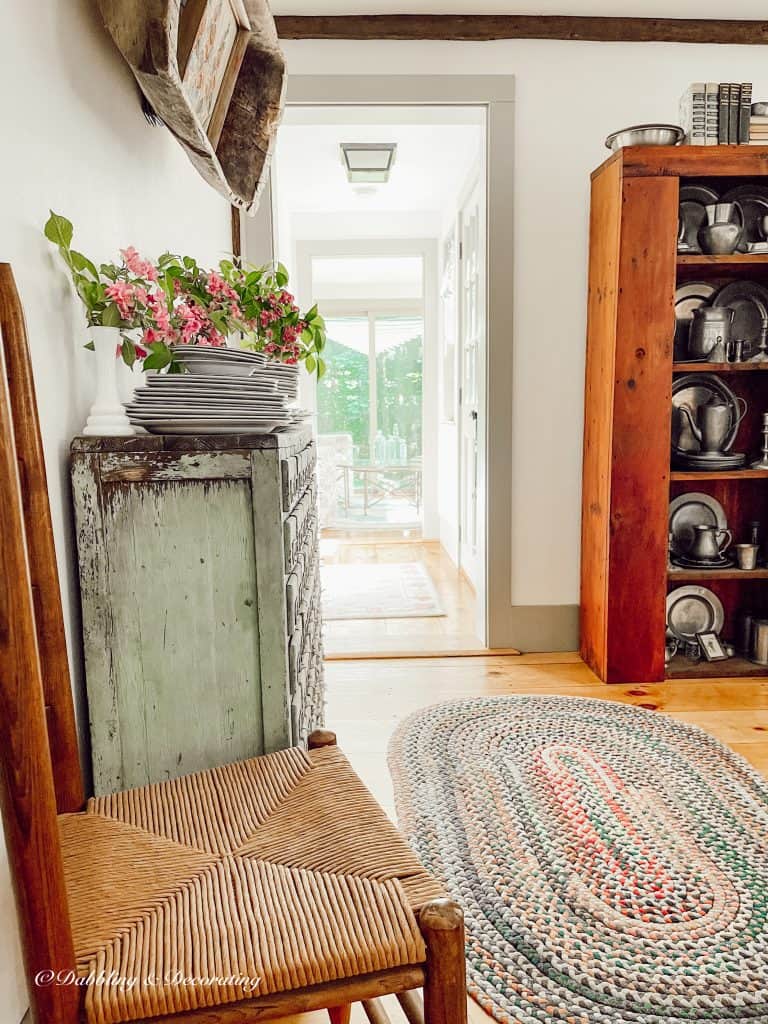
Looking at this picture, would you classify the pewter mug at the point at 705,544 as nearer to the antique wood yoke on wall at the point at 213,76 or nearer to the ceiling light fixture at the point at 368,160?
the antique wood yoke on wall at the point at 213,76

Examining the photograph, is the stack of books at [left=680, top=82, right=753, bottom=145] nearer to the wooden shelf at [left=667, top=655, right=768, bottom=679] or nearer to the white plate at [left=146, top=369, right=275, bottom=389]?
the wooden shelf at [left=667, top=655, right=768, bottom=679]

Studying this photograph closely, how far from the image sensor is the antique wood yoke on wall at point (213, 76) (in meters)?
1.24

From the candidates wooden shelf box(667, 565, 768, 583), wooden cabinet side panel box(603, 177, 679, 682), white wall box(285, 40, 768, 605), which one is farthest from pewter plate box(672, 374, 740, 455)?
wooden shelf box(667, 565, 768, 583)

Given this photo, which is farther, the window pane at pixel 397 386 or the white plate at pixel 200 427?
the window pane at pixel 397 386

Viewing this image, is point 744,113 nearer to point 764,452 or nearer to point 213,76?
point 764,452

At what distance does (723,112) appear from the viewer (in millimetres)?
2580

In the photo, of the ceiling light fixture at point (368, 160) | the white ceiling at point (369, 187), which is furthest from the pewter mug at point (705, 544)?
the ceiling light fixture at point (368, 160)

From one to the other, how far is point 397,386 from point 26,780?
23.9ft

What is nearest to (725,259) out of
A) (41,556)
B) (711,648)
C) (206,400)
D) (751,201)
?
(751,201)

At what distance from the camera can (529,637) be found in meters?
3.11

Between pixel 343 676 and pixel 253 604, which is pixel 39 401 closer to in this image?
pixel 253 604

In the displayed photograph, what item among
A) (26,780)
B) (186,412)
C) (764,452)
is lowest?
(26,780)

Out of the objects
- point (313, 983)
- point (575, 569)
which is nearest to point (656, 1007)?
point (313, 983)

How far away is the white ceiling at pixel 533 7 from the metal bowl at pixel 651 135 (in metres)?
0.57
